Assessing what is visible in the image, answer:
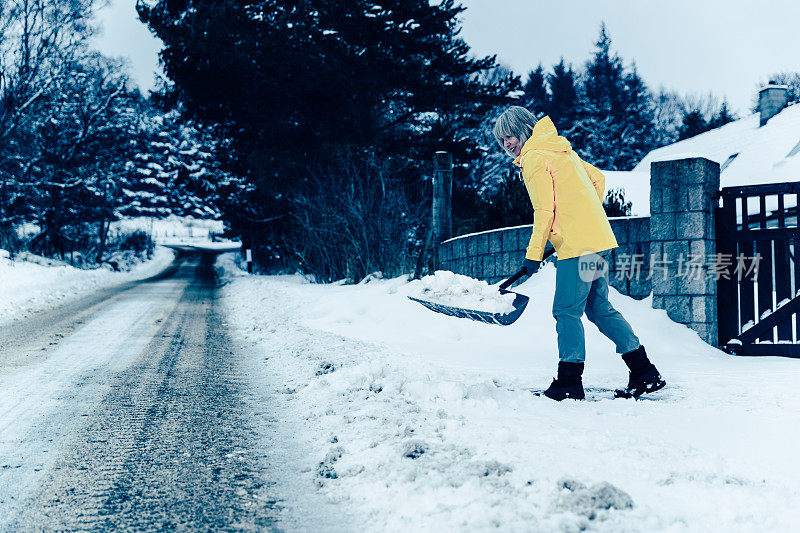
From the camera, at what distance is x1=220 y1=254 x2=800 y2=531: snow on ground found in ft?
7.92

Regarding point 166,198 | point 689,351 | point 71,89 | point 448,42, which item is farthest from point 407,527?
point 166,198

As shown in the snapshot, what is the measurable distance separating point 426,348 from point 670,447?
3378 mm

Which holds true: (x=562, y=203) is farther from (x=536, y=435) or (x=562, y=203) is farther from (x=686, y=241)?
(x=686, y=241)

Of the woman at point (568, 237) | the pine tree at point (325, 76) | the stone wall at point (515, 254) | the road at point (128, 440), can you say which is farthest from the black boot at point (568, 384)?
the pine tree at point (325, 76)

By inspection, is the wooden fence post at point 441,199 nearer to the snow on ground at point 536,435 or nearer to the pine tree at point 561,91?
the snow on ground at point 536,435

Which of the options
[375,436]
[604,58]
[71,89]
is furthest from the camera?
[604,58]

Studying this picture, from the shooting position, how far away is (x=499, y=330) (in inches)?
279

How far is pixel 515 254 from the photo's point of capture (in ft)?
27.9

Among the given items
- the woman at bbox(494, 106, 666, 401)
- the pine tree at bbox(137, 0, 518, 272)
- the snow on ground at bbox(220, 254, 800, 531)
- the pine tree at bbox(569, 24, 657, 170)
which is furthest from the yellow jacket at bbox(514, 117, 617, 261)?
the pine tree at bbox(569, 24, 657, 170)

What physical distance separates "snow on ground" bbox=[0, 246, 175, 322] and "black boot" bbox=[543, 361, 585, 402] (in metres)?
9.23

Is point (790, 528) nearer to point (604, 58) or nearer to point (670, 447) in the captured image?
point (670, 447)

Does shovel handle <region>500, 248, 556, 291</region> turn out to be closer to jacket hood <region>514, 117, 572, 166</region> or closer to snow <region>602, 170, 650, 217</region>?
jacket hood <region>514, 117, 572, 166</region>

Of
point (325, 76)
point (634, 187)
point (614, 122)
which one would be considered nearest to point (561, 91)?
point (614, 122)

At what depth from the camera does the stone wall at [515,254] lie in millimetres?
7020
